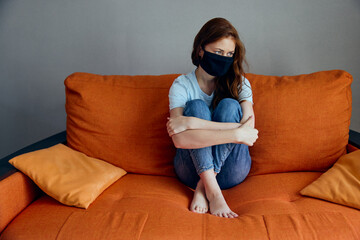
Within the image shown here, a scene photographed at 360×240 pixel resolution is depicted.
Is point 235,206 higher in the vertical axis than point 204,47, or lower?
lower

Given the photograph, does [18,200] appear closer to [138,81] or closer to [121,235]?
[121,235]

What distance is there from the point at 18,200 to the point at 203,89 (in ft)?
3.13

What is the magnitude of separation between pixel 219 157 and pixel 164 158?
14.5 inches

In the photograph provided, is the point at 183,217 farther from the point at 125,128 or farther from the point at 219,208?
the point at 125,128

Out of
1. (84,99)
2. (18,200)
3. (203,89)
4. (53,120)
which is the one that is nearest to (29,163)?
(18,200)

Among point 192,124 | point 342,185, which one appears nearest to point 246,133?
point 192,124

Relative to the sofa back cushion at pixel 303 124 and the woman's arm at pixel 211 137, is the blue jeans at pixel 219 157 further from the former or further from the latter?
the sofa back cushion at pixel 303 124

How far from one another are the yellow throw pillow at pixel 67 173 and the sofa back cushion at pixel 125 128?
9cm

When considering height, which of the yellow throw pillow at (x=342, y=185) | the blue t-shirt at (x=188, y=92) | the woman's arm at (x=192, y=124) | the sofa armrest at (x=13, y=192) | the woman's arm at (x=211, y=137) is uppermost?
the blue t-shirt at (x=188, y=92)

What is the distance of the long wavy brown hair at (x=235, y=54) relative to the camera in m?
1.49

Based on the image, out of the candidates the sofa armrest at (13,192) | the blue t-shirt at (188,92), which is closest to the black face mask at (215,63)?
the blue t-shirt at (188,92)

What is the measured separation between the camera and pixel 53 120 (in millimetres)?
2434

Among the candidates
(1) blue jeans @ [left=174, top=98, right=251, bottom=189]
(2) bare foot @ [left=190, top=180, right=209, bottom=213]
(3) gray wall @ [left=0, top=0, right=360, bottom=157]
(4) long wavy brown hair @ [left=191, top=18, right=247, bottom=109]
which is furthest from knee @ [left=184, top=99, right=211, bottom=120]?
(3) gray wall @ [left=0, top=0, right=360, bottom=157]

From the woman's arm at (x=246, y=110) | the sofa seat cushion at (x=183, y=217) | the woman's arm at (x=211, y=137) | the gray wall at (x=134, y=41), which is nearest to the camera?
the sofa seat cushion at (x=183, y=217)
